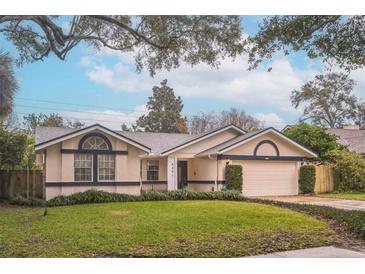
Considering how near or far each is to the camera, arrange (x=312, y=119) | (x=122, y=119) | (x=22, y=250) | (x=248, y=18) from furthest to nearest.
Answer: (x=312, y=119)
(x=122, y=119)
(x=248, y=18)
(x=22, y=250)

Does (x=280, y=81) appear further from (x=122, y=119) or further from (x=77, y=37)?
(x=77, y=37)

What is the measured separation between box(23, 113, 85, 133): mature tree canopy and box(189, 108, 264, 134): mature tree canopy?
9.79ft

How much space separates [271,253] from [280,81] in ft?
14.3

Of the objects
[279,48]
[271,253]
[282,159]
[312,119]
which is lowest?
[271,253]

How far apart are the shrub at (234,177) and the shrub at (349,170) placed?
4.69 m

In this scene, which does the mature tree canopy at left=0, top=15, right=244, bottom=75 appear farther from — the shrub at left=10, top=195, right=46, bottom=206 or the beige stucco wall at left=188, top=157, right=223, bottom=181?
the beige stucco wall at left=188, top=157, right=223, bottom=181

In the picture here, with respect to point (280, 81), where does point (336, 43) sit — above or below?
above

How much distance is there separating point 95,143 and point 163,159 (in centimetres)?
364

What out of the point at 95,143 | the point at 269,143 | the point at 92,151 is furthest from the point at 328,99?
the point at 92,151

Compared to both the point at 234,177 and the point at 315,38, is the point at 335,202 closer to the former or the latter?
the point at 234,177

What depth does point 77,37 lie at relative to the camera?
354 inches

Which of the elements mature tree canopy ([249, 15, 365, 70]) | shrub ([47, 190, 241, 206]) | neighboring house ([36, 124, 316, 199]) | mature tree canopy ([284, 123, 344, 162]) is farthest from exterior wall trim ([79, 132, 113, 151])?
mature tree canopy ([284, 123, 344, 162])
